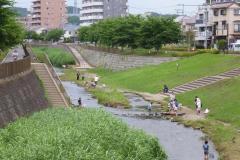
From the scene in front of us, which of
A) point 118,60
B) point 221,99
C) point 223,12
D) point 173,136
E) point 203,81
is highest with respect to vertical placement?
point 223,12

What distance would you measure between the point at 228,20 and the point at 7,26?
63008 mm

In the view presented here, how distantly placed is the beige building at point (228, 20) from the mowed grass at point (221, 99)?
4130cm

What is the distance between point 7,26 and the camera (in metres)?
43.3

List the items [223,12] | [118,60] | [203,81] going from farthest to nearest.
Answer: [118,60]
[223,12]
[203,81]

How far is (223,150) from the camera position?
34.6 metres

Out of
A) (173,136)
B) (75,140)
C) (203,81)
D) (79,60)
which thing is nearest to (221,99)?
(203,81)

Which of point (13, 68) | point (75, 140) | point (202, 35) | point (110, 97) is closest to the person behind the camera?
point (75, 140)

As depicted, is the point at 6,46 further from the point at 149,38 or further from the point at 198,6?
the point at 198,6

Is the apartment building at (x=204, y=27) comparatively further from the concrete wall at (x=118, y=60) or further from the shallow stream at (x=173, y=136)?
the shallow stream at (x=173, y=136)

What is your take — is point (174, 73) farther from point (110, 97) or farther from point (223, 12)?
point (223, 12)

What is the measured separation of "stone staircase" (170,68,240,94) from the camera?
6169cm

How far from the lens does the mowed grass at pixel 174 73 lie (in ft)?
220

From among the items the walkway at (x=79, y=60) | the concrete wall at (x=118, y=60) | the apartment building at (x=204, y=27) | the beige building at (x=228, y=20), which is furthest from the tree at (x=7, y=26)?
the walkway at (x=79, y=60)

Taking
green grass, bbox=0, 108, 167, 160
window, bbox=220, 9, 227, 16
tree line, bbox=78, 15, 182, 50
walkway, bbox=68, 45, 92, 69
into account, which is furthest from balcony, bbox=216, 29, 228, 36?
green grass, bbox=0, 108, 167, 160
